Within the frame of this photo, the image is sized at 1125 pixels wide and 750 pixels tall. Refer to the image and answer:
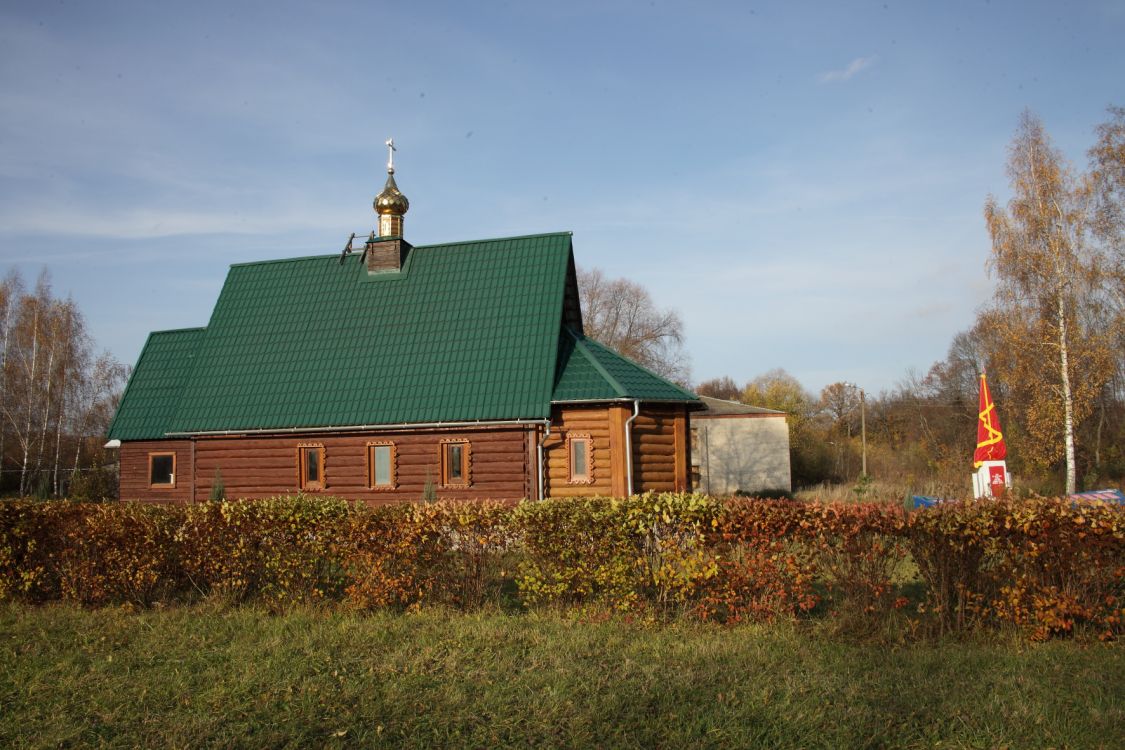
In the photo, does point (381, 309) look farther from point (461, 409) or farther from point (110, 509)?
point (110, 509)

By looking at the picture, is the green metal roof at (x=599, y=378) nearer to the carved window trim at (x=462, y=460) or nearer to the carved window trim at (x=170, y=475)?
the carved window trim at (x=462, y=460)

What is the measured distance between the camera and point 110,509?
10.1m

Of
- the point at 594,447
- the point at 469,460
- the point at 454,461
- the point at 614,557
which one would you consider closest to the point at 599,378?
the point at 594,447

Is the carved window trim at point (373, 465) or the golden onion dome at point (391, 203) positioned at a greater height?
the golden onion dome at point (391, 203)

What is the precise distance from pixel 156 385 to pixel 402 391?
845 centimetres

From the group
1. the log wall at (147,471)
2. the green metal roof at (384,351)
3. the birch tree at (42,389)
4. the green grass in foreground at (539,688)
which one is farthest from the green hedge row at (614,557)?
the birch tree at (42,389)

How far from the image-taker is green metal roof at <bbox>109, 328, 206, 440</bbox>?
21.3 meters

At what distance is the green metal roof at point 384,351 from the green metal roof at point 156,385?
0.12 feet

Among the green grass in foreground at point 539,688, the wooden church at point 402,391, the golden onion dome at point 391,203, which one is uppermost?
the golden onion dome at point 391,203

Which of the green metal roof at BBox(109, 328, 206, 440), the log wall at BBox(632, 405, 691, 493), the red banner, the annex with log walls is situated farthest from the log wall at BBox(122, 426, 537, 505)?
the red banner

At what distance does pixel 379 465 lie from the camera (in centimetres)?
1823

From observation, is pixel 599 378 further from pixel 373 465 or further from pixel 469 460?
pixel 373 465

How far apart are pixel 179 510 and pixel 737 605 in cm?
664

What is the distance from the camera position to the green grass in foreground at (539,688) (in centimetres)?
547
